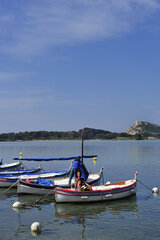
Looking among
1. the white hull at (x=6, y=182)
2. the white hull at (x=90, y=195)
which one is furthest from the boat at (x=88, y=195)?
the white hull at (x=6, y=182)

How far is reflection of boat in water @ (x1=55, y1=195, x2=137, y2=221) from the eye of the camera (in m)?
20.8

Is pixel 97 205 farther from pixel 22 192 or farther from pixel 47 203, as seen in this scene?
pixel 22 192

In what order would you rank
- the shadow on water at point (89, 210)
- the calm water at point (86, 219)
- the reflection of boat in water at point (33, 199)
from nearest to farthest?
the calm water at point (86, 219), the shadow on water at point (89, 210), the reflection of boat in water at point (33, 199)

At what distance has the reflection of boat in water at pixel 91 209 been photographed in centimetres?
2081

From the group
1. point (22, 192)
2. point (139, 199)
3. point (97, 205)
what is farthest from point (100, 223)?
point (22, 192)

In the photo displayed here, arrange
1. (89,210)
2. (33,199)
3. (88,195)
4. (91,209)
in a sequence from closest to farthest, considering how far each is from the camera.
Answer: (89,210) → (91,209) → (88,195) → (33,199)

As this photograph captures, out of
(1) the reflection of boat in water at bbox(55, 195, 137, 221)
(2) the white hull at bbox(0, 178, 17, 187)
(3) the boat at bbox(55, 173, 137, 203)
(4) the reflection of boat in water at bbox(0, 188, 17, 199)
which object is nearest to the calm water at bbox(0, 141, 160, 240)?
(1) the reflection of boat in water at bbox(55, 195, 137, 221)

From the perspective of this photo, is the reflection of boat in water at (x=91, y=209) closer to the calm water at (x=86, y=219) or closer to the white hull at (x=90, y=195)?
the calm water at (x=86, y=219)

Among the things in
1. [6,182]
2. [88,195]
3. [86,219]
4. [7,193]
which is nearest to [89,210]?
[88,195]

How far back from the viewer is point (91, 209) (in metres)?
22.3

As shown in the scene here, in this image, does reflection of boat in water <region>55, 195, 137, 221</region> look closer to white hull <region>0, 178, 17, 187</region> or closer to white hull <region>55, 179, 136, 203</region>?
white hull <region>55, 179, 136, 203</region>

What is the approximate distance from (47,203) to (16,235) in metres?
7.78

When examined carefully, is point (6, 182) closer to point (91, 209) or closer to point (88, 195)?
point (88, 195)

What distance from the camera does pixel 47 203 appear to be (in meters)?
24.7
